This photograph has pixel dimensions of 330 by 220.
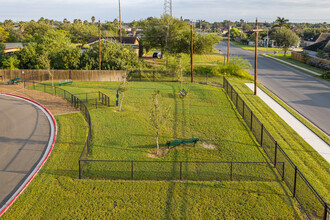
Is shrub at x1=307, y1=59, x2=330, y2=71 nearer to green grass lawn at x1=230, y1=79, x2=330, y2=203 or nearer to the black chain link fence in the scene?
green grass lawn at x1=230, y1=79, x2=330, y2=203

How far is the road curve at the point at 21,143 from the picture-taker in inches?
582

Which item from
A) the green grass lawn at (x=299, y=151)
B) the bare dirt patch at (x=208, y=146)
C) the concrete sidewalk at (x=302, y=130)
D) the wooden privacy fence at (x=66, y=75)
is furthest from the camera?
the wooden privacy fence at (x=66, y=75)

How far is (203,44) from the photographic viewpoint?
5462 cm

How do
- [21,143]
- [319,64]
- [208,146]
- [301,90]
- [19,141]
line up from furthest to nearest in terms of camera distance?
1. [319,64]
2. [301,90]
3. [19,141]
4. [21,143]
5. [208,146]

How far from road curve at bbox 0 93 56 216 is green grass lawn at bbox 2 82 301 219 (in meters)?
0.62

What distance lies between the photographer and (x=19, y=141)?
20.4m

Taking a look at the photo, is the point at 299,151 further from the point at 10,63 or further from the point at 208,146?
the point at 10,63

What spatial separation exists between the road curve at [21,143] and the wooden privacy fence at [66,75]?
13.2 metres

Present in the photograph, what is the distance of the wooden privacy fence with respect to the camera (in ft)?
142

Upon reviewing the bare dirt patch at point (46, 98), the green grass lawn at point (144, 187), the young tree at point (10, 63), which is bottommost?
the green grass lawn at point (144, 187)

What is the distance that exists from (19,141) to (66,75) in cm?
2485

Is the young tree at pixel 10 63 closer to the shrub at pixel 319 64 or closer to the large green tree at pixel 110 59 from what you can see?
the large green tree at pixel 110 59

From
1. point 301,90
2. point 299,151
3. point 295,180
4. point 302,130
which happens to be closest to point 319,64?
point 301,90

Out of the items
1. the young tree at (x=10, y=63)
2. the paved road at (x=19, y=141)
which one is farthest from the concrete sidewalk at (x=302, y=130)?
the young tree at (x=10, y=63)
